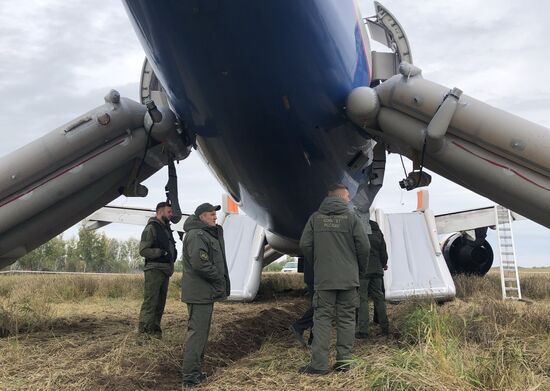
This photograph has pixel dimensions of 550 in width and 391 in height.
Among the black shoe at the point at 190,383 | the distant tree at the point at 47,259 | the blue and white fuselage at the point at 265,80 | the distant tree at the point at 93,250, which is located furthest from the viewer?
the distant tree at the point at 93,250

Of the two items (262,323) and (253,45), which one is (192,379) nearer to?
(253,45)

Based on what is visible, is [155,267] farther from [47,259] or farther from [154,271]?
[47,259]

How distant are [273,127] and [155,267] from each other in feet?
7.74

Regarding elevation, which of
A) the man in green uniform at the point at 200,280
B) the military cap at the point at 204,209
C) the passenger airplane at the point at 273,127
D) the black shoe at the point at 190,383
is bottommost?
the black shoe at the point at 190,383

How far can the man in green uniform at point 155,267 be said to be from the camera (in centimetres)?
593

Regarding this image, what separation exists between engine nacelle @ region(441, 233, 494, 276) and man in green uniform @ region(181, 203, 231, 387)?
11241 mm

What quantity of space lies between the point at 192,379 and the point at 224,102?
2.18m

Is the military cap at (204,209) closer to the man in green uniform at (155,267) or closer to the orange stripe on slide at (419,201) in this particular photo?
the man in green uniform at (155,267)

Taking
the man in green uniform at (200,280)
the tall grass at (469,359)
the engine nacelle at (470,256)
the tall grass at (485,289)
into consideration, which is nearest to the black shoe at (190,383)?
the man in green uniform at (200,280)

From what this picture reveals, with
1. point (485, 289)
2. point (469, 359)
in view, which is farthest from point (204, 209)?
point (485, 289)

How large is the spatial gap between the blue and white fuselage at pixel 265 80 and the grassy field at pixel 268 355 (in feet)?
5.83

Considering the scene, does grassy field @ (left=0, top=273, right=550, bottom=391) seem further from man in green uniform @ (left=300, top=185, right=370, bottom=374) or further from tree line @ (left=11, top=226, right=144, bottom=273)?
tree line @ (left=11, top=226, right=144, bottom=273)

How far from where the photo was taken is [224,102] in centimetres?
434

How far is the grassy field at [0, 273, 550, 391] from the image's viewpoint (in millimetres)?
3291
